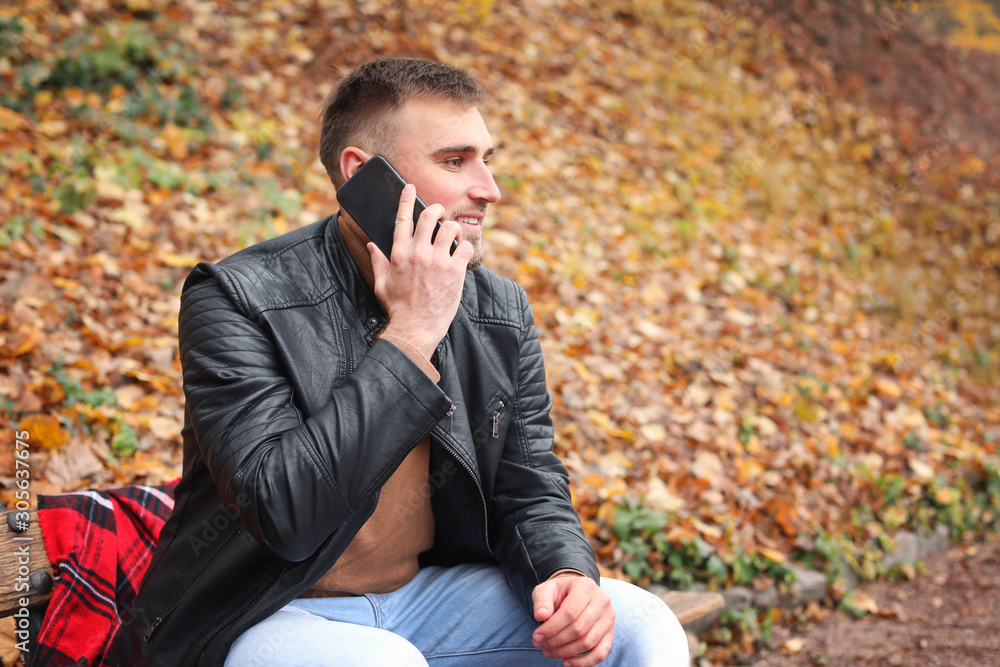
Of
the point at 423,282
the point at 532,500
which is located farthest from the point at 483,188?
the point at 532,500

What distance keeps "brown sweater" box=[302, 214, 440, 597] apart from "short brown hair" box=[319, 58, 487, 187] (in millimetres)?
272

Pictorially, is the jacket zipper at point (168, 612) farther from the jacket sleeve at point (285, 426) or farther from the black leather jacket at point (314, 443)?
the jacket sleeve at point (285, 426)

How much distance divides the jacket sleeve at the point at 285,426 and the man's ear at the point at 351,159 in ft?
1.72

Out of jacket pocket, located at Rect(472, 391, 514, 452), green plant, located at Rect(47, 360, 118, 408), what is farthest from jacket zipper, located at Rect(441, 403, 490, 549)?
green plant, located at Rect(47, 360, 118, 408)

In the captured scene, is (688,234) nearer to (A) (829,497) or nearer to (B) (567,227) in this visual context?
(B) (567,227)

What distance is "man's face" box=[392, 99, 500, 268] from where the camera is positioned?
6.62 ft

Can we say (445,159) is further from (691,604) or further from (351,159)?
(691,604)

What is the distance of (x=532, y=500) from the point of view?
205cm

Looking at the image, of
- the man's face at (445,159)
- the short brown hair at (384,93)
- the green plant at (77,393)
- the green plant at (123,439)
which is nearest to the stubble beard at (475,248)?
the man's face at (445,159)

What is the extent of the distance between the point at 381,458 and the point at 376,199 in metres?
0.74

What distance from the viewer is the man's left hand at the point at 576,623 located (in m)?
1.68

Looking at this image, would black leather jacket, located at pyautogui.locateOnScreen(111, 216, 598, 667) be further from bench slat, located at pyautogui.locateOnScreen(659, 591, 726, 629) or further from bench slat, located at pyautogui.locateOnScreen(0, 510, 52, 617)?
bench slat, located at pyautogui.locateOnScreen(659, 591, 726, 629)

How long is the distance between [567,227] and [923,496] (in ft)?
10.4

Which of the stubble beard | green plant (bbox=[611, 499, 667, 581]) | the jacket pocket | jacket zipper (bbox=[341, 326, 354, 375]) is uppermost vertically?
the stubble beard
